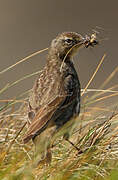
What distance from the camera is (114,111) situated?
7.12m

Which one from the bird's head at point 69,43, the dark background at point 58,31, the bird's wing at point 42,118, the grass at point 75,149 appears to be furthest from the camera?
the dark background at point 58,31

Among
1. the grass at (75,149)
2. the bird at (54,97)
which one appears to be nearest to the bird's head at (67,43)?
the bird at (54,97)

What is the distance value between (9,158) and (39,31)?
10.4 metres

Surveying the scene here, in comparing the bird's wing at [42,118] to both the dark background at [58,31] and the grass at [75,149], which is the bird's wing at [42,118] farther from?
the dark background at [58,31]

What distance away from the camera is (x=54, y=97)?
7.21 metres

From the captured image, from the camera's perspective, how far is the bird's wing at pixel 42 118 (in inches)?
269

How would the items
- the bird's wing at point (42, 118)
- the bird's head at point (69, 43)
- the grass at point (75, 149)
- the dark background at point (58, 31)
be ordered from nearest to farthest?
the grass at point (75, 149), the bird's wing at point (42, 118), the bird's head at point (69, 43), the dark background at point (58, 31)

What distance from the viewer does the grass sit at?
6.13 m

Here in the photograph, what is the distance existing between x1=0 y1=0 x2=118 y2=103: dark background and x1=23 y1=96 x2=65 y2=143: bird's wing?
596 centimetres

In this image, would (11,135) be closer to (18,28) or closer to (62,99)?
(62,99)

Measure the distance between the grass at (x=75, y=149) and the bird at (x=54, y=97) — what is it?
0.12 meters

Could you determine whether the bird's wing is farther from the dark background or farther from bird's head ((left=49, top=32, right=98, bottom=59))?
the dark background

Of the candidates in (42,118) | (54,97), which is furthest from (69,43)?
(42,118)

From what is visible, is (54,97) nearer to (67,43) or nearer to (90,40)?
(67,43)
